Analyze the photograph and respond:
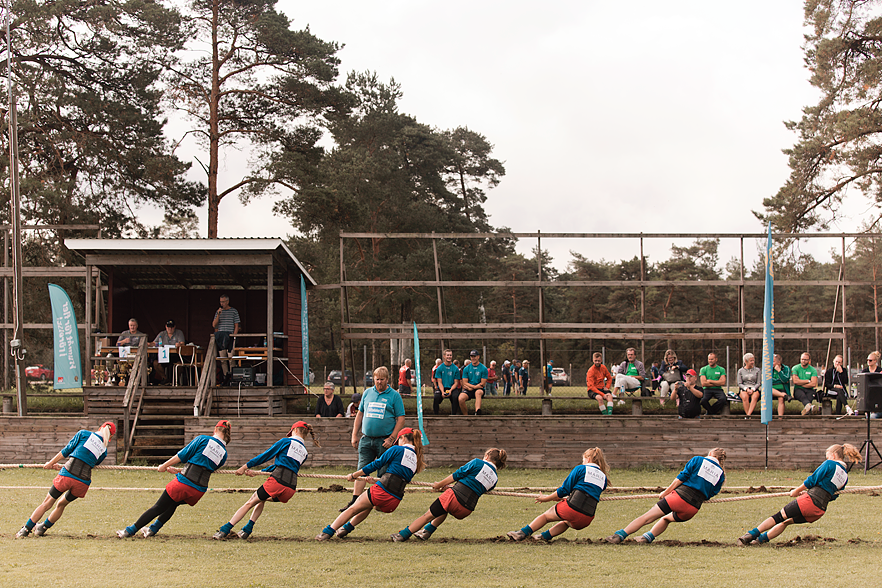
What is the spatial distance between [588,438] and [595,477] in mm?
6922

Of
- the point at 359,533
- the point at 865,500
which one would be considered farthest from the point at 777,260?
the point at 359,533

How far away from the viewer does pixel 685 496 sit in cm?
894

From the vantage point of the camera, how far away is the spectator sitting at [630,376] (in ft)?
60.6

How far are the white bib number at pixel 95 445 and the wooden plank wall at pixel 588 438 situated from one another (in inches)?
236

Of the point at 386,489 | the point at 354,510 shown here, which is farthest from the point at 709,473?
Answer: the point at 354,510

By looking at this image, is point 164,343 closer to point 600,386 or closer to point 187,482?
point 600,386

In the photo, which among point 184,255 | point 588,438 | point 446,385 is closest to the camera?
point 588,438

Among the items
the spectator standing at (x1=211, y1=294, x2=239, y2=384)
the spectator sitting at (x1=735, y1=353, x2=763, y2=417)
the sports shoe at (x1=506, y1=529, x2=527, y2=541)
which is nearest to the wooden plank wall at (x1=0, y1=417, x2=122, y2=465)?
the spectator standing at (x1=211, y1=294, x2=239, y2=384)

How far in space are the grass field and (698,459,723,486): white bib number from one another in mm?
672

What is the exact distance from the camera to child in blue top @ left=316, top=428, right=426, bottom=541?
892 centimetres

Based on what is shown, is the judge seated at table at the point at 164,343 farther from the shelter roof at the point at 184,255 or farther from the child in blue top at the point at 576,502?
the child in blue top at the point at 576,502

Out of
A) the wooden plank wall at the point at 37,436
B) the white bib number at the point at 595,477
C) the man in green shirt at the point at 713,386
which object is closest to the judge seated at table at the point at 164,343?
the wooden plank wall at the point at 37,436

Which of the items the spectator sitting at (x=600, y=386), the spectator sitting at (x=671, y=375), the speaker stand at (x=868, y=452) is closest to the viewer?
the speaker stand at (x=868, y=452)

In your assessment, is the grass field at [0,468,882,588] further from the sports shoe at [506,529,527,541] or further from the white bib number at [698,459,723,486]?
the white bib number at [698,459,723,486]
